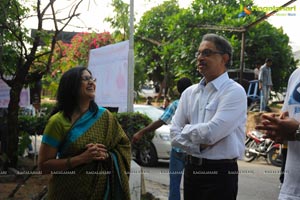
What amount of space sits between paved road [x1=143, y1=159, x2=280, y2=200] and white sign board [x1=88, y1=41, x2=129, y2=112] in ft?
4.95

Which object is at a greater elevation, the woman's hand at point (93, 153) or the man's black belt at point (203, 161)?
the woman's hand at point (93, 153)

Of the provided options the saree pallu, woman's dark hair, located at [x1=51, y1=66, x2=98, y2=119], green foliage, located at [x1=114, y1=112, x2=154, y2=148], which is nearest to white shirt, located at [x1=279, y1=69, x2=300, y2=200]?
the saree pallu

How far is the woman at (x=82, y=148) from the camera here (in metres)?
2.77

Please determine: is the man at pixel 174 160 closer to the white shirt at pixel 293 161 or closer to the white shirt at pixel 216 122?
the white shirt at pixel 216 122

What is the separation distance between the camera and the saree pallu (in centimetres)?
278

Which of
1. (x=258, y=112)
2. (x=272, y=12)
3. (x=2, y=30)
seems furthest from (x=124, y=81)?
(x=258, y=112)

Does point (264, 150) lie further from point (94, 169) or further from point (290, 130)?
point (290, 130)

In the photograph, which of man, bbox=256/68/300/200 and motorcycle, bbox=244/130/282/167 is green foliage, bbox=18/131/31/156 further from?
man, bbox=256/68/300/200

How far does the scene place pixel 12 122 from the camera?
664 cm

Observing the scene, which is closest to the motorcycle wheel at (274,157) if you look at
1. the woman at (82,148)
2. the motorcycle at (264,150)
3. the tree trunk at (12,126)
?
the motorcycle at (264,150)

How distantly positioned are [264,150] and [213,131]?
8.37m

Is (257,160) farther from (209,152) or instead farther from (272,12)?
(209,152)

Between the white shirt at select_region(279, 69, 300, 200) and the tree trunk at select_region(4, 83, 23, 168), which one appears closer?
the white shirt at select_region(279, 69, 300, 200)

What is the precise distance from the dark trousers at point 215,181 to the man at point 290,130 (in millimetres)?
707
